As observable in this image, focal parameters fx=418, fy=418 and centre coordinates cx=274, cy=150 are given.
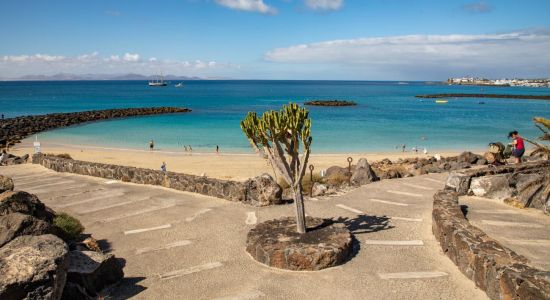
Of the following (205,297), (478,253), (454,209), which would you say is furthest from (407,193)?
(205,297)

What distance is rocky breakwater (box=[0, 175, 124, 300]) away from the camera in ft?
17.4

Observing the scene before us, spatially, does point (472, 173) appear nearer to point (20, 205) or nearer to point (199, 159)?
point (20, 205)

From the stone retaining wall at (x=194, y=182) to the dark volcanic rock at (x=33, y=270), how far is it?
293 inches

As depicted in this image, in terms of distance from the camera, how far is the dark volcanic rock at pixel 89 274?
6.41 meters

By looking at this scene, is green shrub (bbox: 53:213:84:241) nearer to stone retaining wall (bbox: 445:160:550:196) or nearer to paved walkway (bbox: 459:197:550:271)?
paved walkway (bbox: 459:197:550:271)

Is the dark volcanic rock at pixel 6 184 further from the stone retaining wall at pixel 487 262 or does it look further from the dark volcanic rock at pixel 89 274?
the stone retaining wall at pixel 487 262

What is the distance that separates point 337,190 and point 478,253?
7.88 m

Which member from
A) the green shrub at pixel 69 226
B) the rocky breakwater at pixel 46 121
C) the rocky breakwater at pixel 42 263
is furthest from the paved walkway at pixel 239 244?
the rocky breakwater at pixel 46 121

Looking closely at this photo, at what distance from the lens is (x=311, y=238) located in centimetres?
894

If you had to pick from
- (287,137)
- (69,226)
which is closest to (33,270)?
(69,226)

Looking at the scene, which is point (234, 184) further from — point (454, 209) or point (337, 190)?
point (454, 209)

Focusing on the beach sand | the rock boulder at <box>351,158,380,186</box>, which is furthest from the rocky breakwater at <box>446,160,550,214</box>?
the beach sand

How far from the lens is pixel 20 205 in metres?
8.57

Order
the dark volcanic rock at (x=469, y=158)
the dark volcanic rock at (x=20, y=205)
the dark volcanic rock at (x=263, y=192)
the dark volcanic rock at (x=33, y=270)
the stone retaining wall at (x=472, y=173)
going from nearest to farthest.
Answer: the dark volcanic rock at (x=33, y=270) < the dark volcanic rock at (x=20, y=205) < the dark volcanic rock at (x=263, y=192) < the stone retaining wall at (x=472, y=173) < the dark volcanic rock at (x=469, y=158)
